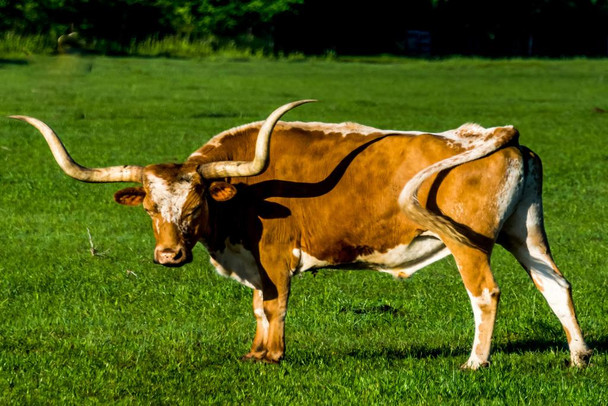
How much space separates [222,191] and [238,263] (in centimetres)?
74

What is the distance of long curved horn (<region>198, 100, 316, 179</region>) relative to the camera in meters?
7.82

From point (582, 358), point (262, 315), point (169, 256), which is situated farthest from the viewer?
point (262, 315)

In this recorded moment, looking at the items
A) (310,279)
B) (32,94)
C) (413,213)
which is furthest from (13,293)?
(32,94)

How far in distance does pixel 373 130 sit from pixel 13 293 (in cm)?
418

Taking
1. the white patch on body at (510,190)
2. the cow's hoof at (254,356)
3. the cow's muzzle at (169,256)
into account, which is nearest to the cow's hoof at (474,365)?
the white patch on body at (510,190)

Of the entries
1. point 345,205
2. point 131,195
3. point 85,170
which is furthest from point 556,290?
point 85,170

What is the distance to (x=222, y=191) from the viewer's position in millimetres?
7914

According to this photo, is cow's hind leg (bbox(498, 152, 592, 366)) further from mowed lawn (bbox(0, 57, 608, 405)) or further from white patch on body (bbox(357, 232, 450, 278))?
white patch on body (bbox(357, 232, 450, 278))

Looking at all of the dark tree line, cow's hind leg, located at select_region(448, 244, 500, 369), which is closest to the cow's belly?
cow's hind leg, located at select_region(448, 244, 500, 369)

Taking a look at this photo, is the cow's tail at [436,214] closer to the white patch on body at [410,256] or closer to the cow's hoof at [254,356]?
the white patch on body at [410,256]

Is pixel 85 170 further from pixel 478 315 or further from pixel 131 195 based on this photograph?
pixel 478 315

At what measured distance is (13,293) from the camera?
1062cm

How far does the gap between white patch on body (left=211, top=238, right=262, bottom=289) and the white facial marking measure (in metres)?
0.70

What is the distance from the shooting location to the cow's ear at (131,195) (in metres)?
8.05
